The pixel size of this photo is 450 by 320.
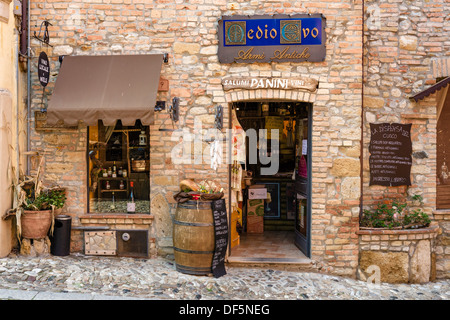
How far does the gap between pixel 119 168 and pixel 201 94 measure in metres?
1.83

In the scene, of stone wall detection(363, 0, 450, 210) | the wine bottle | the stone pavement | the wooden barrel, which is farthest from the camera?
stone wall detection(363, 0, 450, 210)

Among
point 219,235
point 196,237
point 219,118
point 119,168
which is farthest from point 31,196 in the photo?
point 219,118

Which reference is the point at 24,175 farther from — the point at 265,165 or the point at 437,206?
the point at 437,206

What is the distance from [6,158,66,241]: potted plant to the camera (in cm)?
613

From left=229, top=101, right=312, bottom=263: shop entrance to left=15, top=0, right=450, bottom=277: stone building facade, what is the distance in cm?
43

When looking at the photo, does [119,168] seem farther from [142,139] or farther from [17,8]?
[17,8]

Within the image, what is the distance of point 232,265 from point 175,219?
125 centimetres

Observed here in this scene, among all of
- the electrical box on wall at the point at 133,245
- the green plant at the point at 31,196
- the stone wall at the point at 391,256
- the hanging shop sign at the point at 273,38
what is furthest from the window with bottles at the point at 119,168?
the stone wall at the point at 391,256

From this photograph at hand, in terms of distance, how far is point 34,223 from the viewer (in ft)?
20.1

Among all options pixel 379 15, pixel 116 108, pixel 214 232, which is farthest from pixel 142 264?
pixel 379 15

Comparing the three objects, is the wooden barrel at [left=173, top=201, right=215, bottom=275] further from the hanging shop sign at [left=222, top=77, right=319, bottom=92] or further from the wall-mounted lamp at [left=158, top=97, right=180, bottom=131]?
the hanging shop sign at [left=222, top=77, right=319, bottom=92]

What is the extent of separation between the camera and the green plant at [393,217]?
6.52m

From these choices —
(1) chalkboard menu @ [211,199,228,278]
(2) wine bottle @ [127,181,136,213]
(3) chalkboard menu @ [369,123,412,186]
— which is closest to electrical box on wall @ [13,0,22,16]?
(2) wine bottle @ [127,181,136,213]

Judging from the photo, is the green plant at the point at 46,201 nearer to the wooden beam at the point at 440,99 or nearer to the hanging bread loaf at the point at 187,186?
the hanging bread loaf at the point at 187,186
